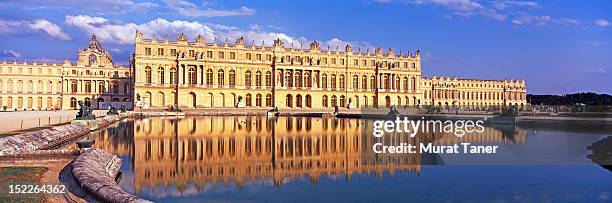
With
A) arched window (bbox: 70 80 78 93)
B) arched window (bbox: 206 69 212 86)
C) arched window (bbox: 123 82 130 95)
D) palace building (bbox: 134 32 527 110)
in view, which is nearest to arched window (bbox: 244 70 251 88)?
palace building (bbox: 134 32 527 110)

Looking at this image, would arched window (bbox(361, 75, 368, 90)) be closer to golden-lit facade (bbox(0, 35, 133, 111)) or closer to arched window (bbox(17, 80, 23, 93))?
golden-lit facade (bbox(0, 35, 133, 111))

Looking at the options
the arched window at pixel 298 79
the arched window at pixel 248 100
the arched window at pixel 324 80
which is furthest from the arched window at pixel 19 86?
the arched window at pixel 324 80

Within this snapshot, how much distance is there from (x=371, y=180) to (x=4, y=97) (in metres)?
95.7

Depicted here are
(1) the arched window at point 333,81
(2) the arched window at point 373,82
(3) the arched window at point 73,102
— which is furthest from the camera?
(3) the arched window at point 73,102

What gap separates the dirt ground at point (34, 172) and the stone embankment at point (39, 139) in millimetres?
1208

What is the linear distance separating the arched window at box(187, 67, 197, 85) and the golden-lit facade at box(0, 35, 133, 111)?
20240 mm

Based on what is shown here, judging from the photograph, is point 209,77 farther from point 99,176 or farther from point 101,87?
point 99,176

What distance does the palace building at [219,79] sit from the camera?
79.8 m

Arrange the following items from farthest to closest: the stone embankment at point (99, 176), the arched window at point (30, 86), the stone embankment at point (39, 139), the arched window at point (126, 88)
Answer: the arched window at point (126, 88), the arched window at point (30, 86), the stone embankment at point (39, 139), the stone embankment at point (99, 176)

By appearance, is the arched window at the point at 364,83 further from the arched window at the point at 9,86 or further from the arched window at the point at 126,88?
the arched window at the point at 9,86

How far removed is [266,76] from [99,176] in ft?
249

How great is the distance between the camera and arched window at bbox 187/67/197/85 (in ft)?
267

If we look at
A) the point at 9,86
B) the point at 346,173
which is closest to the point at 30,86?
the point at 9,86

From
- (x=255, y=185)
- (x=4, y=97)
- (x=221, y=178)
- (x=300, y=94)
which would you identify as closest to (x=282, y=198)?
(x=255, y=185)
